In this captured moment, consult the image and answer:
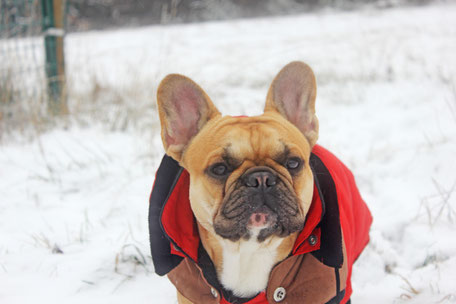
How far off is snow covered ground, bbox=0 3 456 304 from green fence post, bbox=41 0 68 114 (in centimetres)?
18

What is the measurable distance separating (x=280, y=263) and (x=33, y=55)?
3.79 metres

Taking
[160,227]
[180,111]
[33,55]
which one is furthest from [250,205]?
[33,55]

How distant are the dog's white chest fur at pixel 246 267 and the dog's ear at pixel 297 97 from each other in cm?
57

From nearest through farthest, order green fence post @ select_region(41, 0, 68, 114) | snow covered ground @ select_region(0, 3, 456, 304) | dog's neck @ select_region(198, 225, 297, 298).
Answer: dog's neck @ select_region(198, 225, 297, 298) < snow covered ground @ select_region(0, 3, 456, 304) < green fence post @ select_region(41, 0, 68, 114)

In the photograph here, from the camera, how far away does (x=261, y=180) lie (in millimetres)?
1687

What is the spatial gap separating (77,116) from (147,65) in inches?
89.5

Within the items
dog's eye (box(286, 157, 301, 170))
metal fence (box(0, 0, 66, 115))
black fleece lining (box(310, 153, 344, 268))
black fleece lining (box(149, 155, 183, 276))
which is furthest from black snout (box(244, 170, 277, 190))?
metal fence (box(0, 0, 66, 115))

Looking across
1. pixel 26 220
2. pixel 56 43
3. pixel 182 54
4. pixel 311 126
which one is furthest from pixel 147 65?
pixel 311 126

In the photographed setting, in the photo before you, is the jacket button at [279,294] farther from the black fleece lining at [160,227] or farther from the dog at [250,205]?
the black fleece lining at [160,227]

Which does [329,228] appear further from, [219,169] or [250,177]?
[219,169]

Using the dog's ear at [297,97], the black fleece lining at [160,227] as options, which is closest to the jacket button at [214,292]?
the black fleece lining at [160,227]

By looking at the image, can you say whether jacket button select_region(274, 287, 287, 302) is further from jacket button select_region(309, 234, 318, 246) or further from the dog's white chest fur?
jacket button select_region(309, 234, 318, 246)

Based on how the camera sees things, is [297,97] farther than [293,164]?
Yes

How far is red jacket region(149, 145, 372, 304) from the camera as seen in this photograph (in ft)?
5.92
